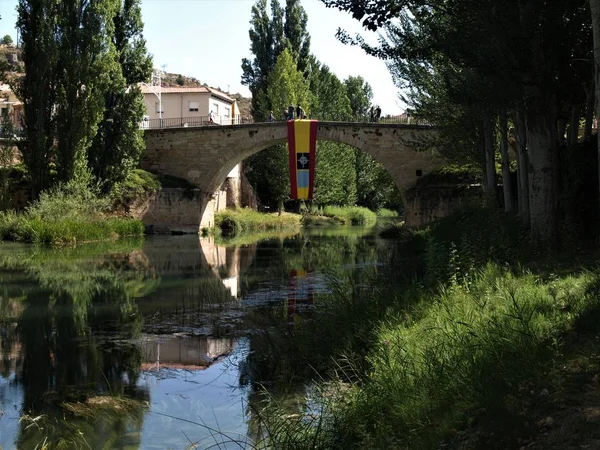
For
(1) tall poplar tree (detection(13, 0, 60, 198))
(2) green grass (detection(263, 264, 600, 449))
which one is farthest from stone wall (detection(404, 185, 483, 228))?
(2) green grass (detection(263, 264, 600, 449))

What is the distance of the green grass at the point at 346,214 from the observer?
142 ft

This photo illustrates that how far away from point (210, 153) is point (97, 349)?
25.5 m

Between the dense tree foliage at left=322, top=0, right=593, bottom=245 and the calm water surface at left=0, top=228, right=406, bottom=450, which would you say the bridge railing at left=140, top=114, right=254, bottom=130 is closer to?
the calm water surface at left=0, top=228, right=406, bottom=450

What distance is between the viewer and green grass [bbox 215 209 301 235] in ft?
113

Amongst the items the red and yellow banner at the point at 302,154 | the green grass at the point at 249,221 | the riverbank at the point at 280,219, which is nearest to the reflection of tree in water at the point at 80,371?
the red and yellow banner at the point at 302,154

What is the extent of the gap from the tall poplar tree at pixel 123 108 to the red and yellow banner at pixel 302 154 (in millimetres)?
6890

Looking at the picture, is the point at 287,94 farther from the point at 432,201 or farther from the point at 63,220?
the point at 63,220

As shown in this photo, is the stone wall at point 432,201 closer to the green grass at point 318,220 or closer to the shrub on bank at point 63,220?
the shrub on bank at point 63,220

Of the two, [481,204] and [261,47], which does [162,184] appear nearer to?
[261,47]

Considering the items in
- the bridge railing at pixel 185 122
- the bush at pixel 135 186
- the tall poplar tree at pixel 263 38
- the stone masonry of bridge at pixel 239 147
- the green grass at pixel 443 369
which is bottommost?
the green grass at pixel 443 369

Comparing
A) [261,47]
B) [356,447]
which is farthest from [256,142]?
[356,447]

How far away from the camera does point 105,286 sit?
1339 cm

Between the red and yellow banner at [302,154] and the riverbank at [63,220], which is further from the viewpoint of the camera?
the red and yellow banner at [302,154]

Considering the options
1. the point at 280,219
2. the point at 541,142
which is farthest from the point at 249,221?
the point at 541,142
